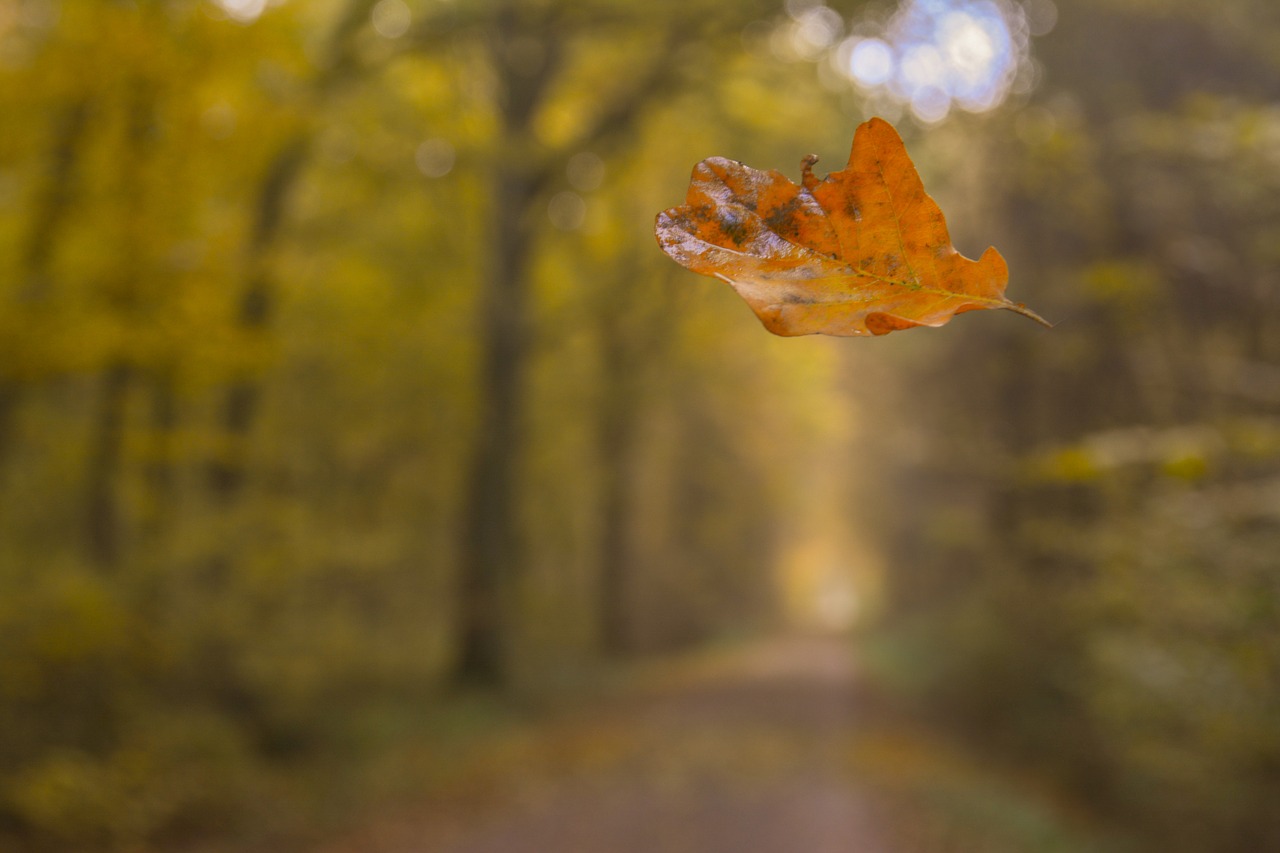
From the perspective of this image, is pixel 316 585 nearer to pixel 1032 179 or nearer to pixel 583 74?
pixel 583 74

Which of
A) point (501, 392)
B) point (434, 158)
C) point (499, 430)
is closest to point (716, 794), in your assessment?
point (499, 430)

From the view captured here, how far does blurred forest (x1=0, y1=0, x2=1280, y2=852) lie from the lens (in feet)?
20.1

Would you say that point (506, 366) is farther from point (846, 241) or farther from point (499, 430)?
point (846, 241)

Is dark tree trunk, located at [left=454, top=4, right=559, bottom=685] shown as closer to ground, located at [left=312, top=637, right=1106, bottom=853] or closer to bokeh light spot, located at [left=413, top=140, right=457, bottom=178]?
bokeh light spot, located at [left=413, top=140, right=457, bottom=178]

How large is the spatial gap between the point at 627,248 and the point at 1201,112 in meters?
11.7

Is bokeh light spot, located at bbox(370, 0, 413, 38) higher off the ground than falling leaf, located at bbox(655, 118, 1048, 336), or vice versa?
bokeh light spot, located at bbox(370, 0, 413, 38)

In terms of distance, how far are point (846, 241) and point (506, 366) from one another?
1220cm

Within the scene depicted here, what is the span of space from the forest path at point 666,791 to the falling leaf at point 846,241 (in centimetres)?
683

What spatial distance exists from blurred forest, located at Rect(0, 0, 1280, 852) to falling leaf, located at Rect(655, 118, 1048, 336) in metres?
2.23

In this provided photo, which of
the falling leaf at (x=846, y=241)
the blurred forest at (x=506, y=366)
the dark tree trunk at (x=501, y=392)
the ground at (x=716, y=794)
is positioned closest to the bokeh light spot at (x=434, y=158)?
the blurred forest at (x=506, y=366)

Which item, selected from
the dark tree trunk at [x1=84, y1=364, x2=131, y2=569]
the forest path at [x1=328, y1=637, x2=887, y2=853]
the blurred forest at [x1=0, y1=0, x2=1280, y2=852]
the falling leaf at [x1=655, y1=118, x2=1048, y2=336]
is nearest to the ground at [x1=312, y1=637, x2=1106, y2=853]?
the forest path at [x1=328, y1=637, x2=887, y2=853]

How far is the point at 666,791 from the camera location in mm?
9000

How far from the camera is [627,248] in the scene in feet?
53.0

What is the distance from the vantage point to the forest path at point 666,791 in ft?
24.2
